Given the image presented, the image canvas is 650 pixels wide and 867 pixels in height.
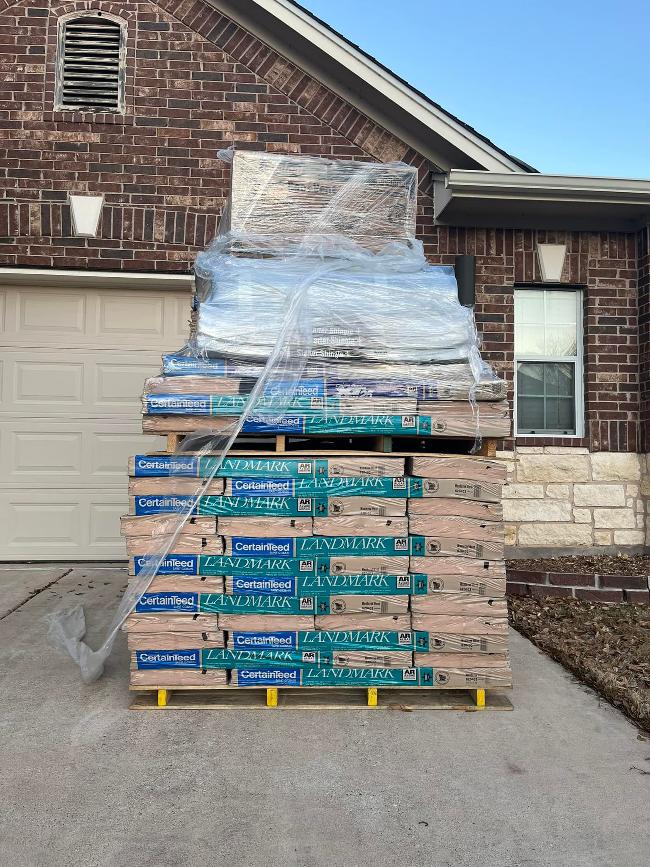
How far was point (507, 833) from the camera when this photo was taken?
96.0 inches

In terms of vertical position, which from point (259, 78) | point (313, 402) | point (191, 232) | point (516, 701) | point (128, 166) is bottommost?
point (516, 701)

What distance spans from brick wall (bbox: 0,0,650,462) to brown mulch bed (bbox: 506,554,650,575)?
1.12 meters

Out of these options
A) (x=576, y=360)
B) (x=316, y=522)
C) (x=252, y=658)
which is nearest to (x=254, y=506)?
(x=316, y=522)

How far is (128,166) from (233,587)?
4890 mm

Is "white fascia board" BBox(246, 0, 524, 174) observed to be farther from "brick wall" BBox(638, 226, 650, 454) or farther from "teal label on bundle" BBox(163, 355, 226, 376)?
"teal label on bundle" BBox(163, 355, 226, 376)

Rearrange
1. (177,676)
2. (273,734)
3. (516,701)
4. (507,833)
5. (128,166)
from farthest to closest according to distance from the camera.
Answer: (128,166) < (516,701) < (177,676) < (273,734) < (507,833)

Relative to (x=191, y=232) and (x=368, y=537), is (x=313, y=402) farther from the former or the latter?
(x=191, y=232)

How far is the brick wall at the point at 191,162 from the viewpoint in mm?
6664

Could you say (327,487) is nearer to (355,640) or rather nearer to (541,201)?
(355,640)

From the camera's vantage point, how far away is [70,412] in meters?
6.90

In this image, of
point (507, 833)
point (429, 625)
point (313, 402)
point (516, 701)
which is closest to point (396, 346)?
point (313, 402)

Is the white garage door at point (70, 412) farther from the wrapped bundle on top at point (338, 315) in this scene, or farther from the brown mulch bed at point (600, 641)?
the brown mulch bed at point (600, 641)

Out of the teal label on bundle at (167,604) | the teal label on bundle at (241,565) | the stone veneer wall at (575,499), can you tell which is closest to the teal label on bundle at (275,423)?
the teal label on bundle at (241,565)

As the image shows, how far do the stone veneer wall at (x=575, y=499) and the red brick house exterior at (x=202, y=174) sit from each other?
3cm
